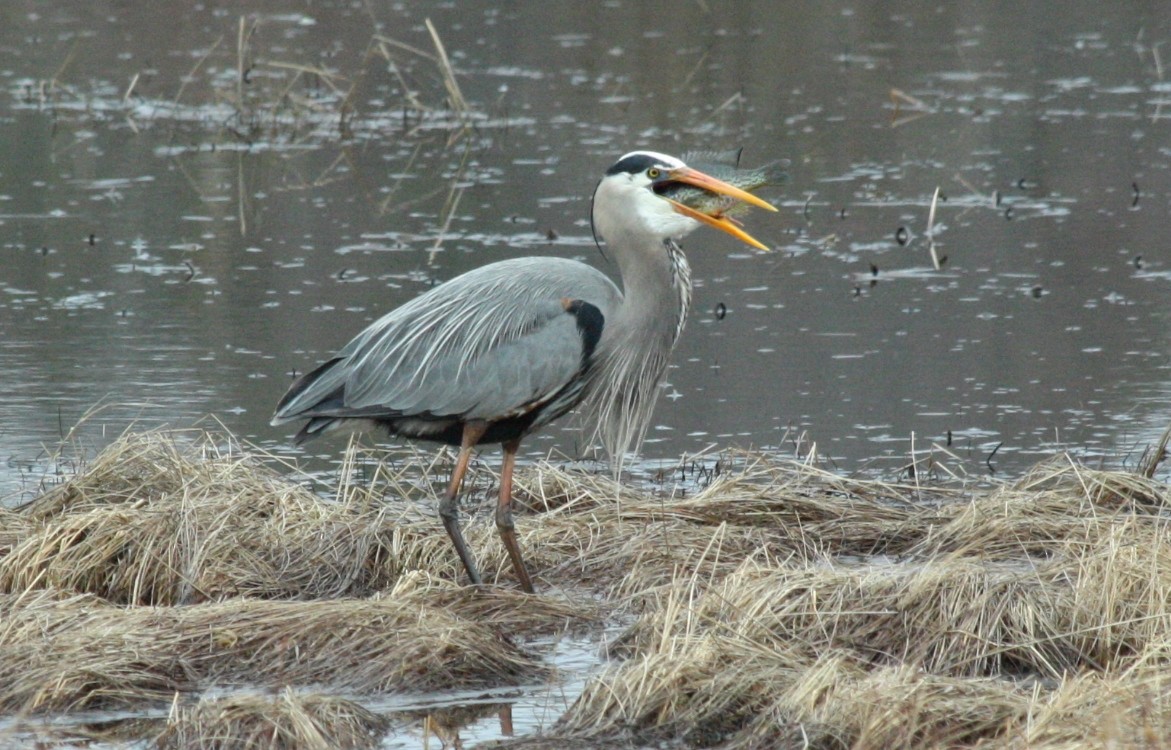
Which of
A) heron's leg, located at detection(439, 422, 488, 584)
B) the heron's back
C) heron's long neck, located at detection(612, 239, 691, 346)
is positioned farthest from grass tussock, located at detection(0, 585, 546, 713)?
heron's long neck, located at detection(612, 239, 691, 346)

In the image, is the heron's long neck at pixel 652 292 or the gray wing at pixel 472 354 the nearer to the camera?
the gray wing at pixel 472 354

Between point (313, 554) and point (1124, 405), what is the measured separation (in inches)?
159

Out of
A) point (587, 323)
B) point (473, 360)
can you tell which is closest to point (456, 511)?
point (473, 360)

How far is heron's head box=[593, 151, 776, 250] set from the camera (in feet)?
20.2

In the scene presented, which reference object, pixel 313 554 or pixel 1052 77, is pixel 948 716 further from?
pixel 1052 77

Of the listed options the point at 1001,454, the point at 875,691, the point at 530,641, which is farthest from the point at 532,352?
the point at 1001,454

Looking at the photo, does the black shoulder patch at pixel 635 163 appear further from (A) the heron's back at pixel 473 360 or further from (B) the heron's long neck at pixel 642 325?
(A) the heron's back at pixel 473 360

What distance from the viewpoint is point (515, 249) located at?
11.4 metres

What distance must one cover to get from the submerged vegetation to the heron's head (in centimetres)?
105

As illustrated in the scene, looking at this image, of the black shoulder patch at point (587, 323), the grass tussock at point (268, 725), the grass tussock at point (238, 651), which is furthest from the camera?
the black shoulder patch at point (587, 323)

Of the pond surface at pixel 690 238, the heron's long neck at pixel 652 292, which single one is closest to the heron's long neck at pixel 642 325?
the heron's long neck at pixel 652 292

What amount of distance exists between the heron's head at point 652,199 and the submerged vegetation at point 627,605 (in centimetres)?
105

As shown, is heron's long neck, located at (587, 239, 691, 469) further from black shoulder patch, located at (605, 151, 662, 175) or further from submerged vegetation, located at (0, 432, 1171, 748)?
submerged vegetation, located at (0, 432, 1171, 748)

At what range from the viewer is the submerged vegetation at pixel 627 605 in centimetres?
470
